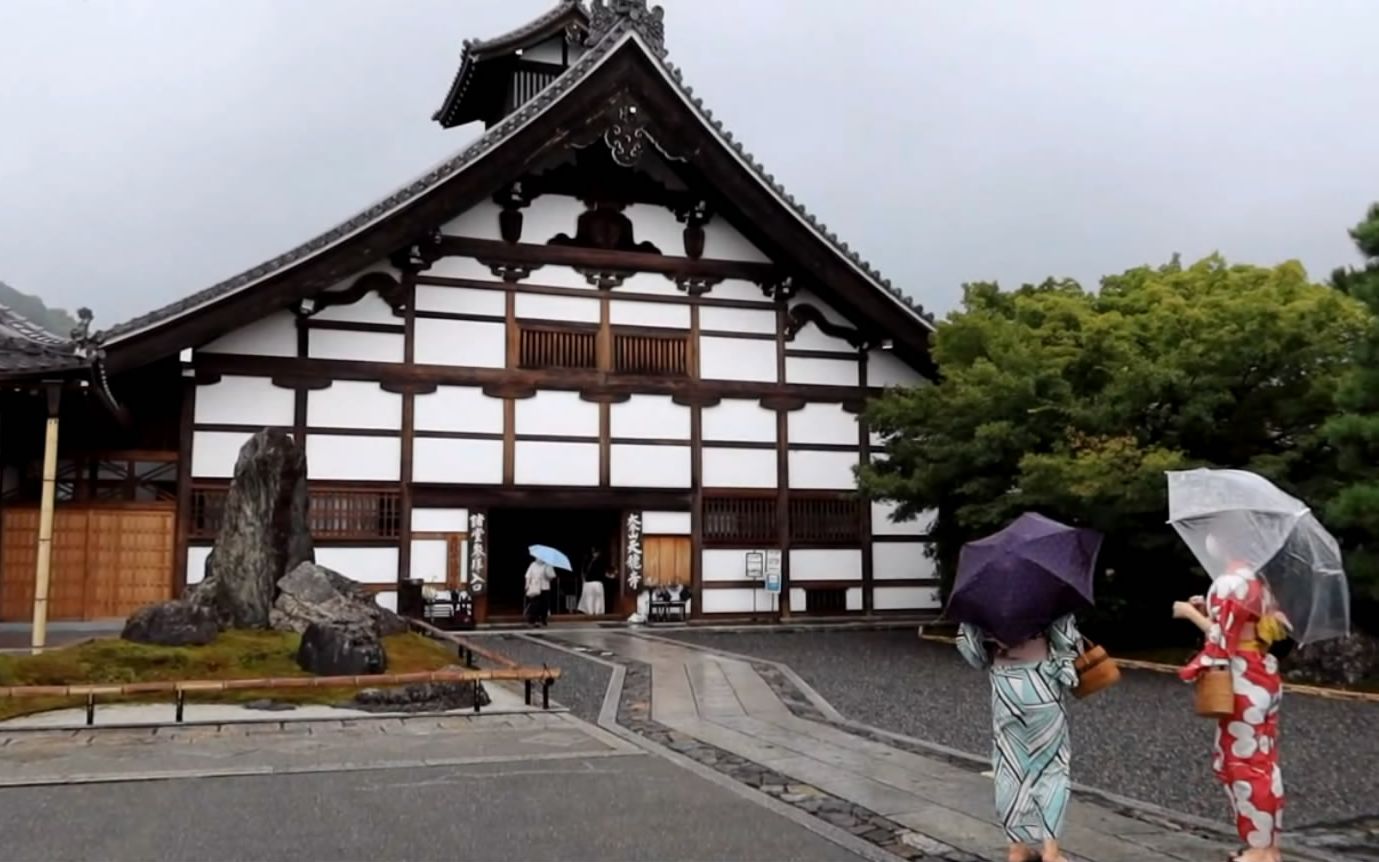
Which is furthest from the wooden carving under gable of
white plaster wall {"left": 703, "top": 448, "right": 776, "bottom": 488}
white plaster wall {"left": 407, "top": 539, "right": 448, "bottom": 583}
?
white plaster wall {"left": 407, "top": 539, "right": 448, "bottom": 583}

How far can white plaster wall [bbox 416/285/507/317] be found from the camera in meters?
19.0

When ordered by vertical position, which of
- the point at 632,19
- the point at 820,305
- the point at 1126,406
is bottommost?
the point at 1126,406

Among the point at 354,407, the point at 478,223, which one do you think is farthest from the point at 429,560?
the point at 478,223

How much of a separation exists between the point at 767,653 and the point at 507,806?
29.8 feet

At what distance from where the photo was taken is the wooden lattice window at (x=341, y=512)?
1738 centimetres

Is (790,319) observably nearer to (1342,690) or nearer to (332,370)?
(332,370)

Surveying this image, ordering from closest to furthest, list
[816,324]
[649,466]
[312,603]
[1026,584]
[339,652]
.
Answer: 1. [1026,584]
2. [339,652]
3. [312,603]
4. [649,466]
5. [816,324]

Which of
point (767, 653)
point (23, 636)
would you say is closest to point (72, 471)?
point (23, 636)

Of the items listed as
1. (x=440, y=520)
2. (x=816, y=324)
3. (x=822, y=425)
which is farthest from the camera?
(x=816, y=324)

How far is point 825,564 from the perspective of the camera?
20.6 m

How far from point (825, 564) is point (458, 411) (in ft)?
23.4

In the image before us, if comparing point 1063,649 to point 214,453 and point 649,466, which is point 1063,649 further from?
point 214,453

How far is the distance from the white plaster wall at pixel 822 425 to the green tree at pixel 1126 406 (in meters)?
3.03

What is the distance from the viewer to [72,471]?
1719 centimetres
